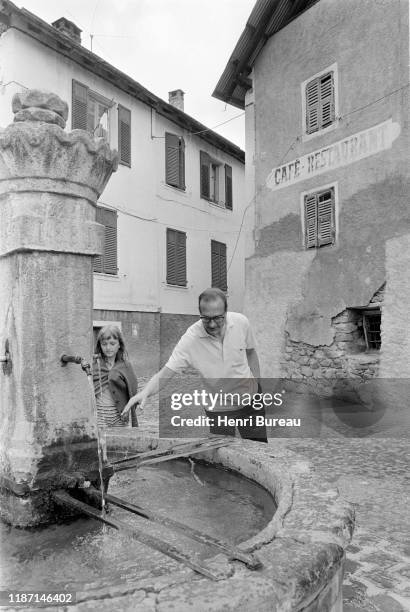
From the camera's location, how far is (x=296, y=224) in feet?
32.2

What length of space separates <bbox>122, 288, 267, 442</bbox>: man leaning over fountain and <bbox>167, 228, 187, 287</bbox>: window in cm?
1106

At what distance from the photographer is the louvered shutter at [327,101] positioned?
30.1 feet

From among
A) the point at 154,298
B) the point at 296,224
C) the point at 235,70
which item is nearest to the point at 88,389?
the point at 296,224

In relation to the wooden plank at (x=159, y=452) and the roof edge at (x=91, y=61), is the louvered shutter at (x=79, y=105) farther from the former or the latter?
the wooden plank at (x=159, y=452)

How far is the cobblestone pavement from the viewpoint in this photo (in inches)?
109

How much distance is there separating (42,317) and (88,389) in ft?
1.33

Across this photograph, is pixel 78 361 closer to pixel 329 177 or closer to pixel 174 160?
pixel 329 177

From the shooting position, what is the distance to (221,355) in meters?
3.77

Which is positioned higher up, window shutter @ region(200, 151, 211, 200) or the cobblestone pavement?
window shutter @ region(200, 151, 211, 200)

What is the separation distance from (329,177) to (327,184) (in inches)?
4.7

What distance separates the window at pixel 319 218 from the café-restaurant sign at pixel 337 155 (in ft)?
1.35

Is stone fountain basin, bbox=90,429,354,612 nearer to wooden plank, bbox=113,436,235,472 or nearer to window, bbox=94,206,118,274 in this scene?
wooden plank, bbox=113,436,235,472

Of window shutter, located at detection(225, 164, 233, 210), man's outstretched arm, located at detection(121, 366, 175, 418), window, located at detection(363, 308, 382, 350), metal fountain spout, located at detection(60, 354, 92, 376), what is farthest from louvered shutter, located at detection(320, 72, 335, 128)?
window shutter, located at detection(225, 164, 233, 210)

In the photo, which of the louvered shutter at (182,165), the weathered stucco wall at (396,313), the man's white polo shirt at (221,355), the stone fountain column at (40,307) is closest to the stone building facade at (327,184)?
the weathered stucco wall at (396,313)
